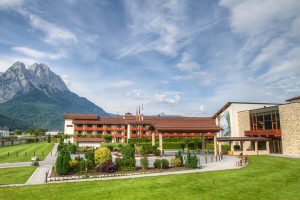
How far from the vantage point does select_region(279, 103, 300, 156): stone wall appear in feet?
137

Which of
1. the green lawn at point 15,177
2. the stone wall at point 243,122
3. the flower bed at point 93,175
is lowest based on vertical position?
the green lawn at point 15,177

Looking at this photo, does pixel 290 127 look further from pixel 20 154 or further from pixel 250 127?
pixel 20 154

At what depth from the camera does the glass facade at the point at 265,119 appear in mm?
46969

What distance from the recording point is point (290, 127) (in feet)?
141

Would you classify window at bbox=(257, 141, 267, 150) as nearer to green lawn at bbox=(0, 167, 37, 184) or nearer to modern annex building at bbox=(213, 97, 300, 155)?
modern annex building at bbox=(213, 97, 300, 155)

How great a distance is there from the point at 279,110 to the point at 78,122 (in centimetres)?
6577

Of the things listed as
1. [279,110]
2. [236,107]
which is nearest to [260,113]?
[279,110]

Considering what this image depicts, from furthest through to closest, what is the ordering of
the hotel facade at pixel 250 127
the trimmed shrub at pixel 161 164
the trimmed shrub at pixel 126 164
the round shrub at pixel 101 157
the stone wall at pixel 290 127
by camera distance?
1. the hotel facade at pixel 250 127
2. the stone wall at pixel 290 127
3. the round shrub at pixel 101 157
4. the trimmed shrub at pixel 161 164
5. the trimmed shrub at pixel 126 164

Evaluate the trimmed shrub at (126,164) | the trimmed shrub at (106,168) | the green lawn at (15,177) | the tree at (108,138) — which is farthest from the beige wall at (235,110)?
the green lawn at (15,177)

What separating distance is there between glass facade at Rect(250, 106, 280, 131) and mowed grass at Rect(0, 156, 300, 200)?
2641cm

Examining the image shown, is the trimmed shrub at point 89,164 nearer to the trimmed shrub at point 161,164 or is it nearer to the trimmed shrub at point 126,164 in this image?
the trimmed shrub at point 126,164

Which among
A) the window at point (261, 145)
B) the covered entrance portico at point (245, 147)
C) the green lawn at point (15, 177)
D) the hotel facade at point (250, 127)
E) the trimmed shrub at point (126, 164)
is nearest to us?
the green lawn at point (15, 177)

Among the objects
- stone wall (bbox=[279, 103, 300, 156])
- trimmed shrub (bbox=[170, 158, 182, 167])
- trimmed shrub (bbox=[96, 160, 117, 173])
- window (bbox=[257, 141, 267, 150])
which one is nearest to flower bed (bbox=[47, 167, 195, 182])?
trimmed shrub (bbox=[96, 160, 117, 173])

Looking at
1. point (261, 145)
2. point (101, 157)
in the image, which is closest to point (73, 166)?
point (101, 157)
